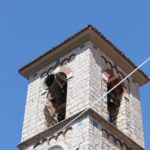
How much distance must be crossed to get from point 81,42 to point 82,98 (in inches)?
94.0

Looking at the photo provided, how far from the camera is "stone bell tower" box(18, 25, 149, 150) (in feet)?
51.5

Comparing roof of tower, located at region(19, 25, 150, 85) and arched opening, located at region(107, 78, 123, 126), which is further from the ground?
roof of tower, located at region(19, 25, 150, 85)

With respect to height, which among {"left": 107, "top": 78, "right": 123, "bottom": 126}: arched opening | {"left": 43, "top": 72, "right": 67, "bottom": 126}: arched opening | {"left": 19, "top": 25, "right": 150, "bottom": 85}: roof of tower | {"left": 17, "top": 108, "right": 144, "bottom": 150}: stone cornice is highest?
{"left": 19, "top": 25, "right": 150, "bottom": 85}: roof of tower

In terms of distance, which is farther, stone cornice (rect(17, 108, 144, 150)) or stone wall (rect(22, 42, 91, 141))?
stone wall (rect(22, 42, 91, 141))

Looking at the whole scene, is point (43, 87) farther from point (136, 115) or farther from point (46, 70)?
point (136, 115)

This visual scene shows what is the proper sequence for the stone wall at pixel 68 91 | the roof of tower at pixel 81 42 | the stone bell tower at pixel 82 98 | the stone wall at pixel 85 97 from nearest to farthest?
the stone bell tower at pixel 82 98
the stone wall at pixel 85 97
the stone wall at pixel 68 91
the roof of tower at pixel 81 42

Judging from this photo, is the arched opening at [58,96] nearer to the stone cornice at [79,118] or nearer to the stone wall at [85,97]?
the stone wall at [85,97]

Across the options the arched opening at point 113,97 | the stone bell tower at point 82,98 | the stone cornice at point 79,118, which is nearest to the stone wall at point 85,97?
the stone bell tower at point 82,98

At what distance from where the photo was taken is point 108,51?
18328 mm

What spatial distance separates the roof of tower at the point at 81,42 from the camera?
59.0 feet

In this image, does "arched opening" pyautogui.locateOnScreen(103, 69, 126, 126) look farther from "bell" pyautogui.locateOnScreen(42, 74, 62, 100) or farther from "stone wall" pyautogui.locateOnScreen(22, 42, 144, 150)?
"bell" pyautogui.locateOnScreen(42, 74, 62, 100)

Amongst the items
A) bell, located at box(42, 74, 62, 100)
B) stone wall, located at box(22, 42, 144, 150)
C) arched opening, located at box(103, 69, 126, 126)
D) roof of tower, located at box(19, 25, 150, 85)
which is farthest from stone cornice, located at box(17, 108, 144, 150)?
roof of tower, located at box(19, 25, 150, 85)

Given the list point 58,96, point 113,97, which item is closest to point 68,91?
point 58,96

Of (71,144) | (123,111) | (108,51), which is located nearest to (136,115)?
(123,111)
